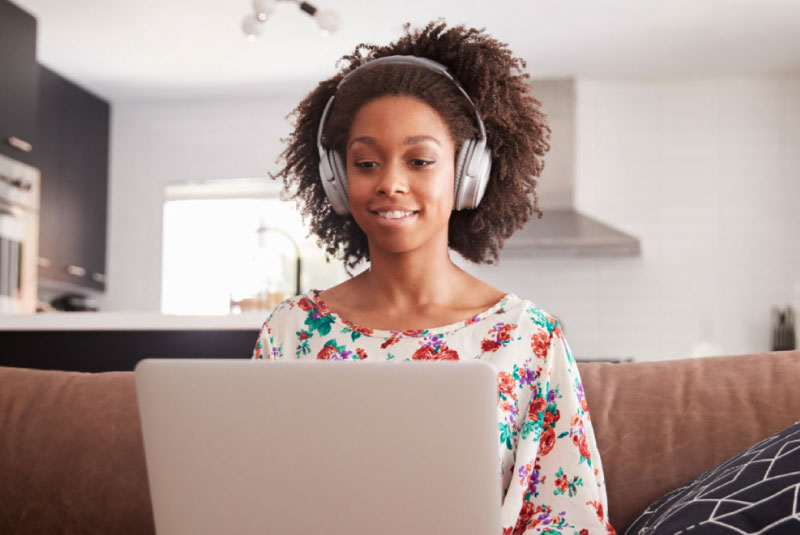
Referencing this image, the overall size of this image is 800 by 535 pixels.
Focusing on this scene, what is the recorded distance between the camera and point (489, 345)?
1.20 metres

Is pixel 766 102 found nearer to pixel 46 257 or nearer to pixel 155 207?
pixel 155 207

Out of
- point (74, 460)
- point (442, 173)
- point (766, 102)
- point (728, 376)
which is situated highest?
point (766, 102)

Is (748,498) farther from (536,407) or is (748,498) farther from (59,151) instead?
(59,151)

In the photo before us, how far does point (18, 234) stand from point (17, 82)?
0.72 m

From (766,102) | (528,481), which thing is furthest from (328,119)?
(766,102)

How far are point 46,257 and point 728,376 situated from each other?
4.35 meters

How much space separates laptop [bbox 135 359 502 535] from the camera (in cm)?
76

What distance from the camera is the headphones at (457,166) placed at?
3.99 feet

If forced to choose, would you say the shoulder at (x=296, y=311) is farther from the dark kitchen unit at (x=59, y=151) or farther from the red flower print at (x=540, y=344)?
the dark kitchen unit at (x=59, y=151)

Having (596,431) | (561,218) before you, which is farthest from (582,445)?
(561,218)

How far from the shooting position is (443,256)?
4.09ft

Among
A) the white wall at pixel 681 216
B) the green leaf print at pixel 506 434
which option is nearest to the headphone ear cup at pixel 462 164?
the green leaf print at pixel 506 434

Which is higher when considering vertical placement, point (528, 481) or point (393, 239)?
point (393, 239)

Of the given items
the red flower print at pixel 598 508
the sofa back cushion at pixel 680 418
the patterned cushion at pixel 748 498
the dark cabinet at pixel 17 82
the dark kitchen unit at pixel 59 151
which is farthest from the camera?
the dark kitchen unit at pixel 59 151
